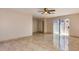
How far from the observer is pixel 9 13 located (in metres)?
1.18

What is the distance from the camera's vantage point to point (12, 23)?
135 centimetres

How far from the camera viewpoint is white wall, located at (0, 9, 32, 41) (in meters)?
1.20

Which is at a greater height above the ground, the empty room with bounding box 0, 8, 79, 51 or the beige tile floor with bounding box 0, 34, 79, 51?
the empty room with bounding box 0, 8, 79, 51

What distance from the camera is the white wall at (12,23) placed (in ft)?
3.94

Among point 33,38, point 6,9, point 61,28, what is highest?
point 6,9

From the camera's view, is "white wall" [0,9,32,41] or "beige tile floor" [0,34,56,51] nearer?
"white wall" [0,9,32,41]

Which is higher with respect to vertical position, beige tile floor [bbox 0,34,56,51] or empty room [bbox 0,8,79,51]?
empty room [bbox 0,8,79,51]

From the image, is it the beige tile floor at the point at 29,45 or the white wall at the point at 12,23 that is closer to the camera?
the white wall at the point at 12,23

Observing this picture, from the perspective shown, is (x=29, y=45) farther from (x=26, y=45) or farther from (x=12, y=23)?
(x=12, y=23)

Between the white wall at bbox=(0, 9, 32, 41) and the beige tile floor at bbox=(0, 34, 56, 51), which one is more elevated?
the white wall at bbox=(0, 9, 32, 41)
